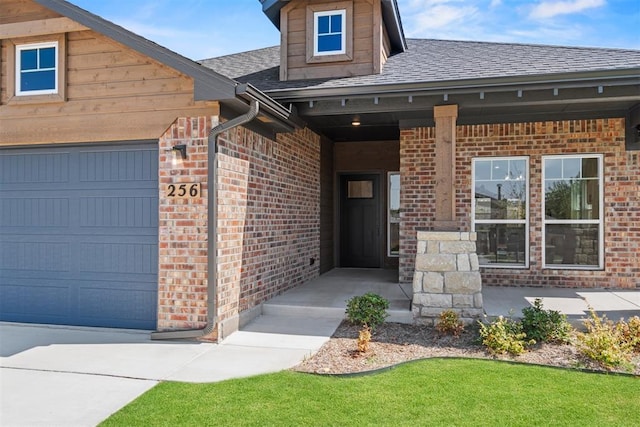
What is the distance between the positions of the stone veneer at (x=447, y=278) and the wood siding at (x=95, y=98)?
10.4ft

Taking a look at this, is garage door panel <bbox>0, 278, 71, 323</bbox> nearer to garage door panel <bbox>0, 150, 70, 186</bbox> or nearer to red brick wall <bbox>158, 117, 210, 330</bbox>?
garage door panel <bbox>0, 150, 70, 186</bbox>

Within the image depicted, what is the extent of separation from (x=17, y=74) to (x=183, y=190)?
2858mm

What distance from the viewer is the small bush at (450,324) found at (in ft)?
16.6

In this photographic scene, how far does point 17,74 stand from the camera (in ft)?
18.5

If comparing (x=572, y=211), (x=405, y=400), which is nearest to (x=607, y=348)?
(x=405, y=400)

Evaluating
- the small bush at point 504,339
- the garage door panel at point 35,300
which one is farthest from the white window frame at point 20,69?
the small bush at point 504,339

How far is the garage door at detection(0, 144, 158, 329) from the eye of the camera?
534 cm

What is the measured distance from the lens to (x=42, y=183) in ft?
19.0

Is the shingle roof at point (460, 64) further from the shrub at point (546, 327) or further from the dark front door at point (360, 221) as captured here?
the dark front door at point (360, 221)

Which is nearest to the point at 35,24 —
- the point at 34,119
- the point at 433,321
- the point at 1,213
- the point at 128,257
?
the point at 34,119

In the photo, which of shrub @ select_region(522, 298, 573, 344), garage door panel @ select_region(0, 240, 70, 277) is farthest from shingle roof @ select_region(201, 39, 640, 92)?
garage door panel @ select_region(0, 240, 70, 277)

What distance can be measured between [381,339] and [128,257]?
3.24 metres

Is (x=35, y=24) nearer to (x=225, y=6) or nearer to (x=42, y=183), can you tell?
(x=42, y=183)

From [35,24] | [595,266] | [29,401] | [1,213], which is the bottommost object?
[29,401]
